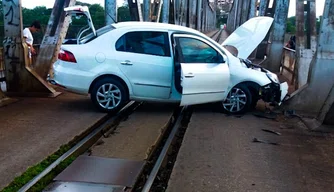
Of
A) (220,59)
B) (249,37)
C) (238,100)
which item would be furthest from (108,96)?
(249,37)

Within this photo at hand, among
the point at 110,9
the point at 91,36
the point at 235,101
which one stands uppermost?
the point at 110,9

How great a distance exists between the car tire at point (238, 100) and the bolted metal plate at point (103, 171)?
12.0 feet

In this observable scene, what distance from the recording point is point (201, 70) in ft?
25.8

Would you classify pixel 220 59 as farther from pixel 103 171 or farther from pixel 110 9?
pixel 110 9

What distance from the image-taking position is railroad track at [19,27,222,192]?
469 centimetres

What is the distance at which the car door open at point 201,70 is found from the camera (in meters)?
7.76

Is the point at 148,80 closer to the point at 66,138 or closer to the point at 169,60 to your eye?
the point at 169,60

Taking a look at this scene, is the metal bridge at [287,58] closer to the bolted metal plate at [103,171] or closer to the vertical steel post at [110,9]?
the vertical steel post at [110,9]

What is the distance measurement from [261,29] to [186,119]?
313 cm

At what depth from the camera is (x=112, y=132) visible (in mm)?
6773

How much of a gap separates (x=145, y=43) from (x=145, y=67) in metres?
0.54

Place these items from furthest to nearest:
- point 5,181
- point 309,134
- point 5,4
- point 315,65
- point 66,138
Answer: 1. point 5,4
2. point 315,65
3. point 309,134
4. point 66,138
5. point 5,181

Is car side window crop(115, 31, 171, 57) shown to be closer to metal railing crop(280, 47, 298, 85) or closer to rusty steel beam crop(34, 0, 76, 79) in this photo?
rusty steel beam crop(34, 0, 76, 79)

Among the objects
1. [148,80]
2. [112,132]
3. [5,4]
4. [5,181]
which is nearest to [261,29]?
[148,80]
